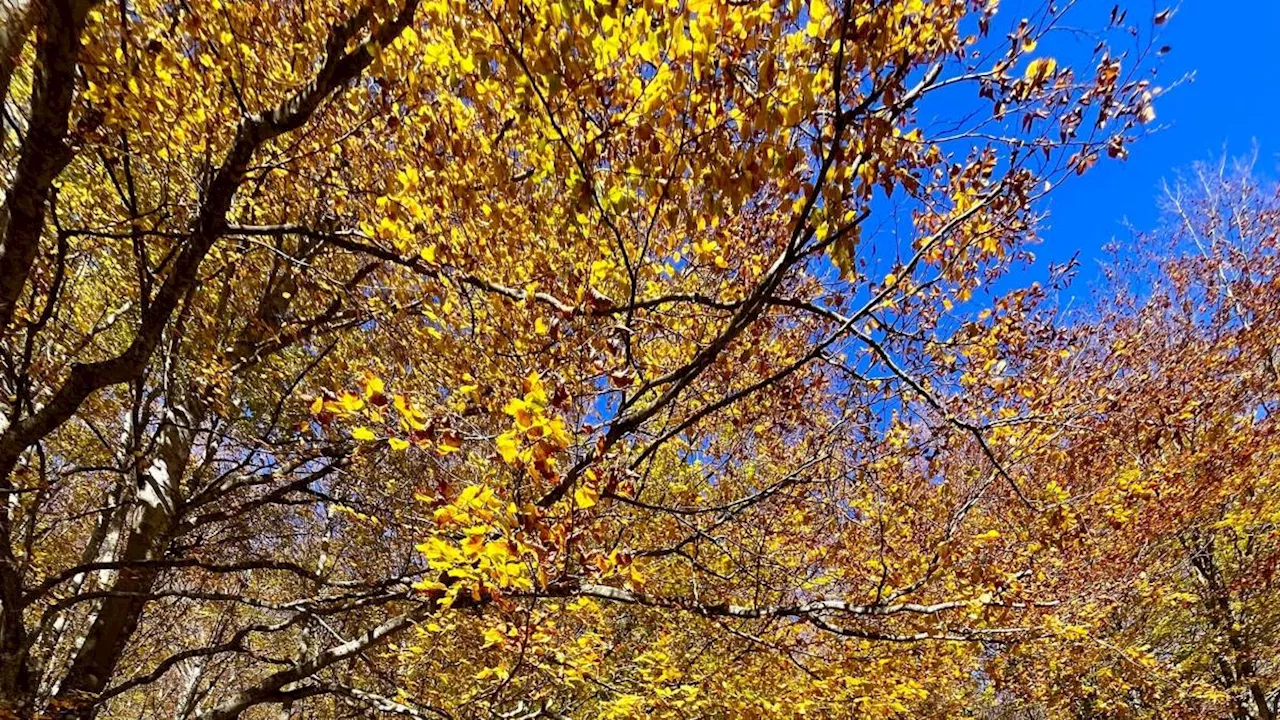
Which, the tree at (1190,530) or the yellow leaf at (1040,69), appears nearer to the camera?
the yellow leaf at (1040,69)

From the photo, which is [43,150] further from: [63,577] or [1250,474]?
[1250,474]

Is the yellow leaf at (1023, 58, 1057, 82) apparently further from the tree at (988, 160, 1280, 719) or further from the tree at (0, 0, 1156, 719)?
the tree at (988, 160, 1280, 719)

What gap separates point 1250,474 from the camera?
10258mm

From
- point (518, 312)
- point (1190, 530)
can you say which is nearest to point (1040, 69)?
point (518, 312)

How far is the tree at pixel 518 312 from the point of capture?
2.75 m

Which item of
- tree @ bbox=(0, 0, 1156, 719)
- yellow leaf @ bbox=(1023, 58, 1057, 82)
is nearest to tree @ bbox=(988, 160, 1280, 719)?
tree @ bbox=(0, 0, 1156, 719)

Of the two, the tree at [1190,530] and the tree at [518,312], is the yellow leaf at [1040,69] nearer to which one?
the tree at [518,312]

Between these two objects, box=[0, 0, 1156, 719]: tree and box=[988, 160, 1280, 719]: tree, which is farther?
box=[988, 160, 1280, 719]: tree

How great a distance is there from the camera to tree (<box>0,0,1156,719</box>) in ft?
9.01

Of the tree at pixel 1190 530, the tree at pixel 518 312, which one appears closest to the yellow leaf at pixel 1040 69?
the tree at pixel 518 312

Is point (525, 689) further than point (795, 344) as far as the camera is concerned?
Yes

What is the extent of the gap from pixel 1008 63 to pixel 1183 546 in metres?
12.5

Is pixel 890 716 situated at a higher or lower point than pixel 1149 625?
lower

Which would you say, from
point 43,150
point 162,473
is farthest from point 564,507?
point 162,473
